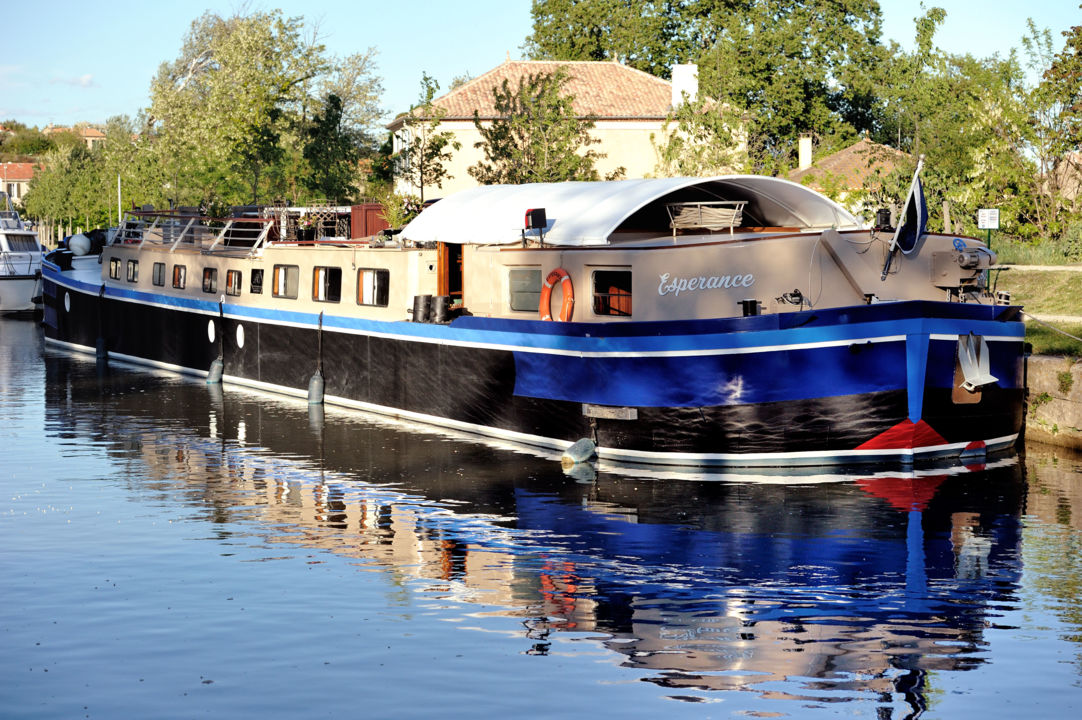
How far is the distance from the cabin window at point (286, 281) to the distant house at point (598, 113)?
35596mm

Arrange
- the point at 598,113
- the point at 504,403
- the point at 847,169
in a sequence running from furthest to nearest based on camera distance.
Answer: the point at 598,113, the point at 847,169, the point at 504,403

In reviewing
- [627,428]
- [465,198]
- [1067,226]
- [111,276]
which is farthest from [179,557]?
[1067,226]

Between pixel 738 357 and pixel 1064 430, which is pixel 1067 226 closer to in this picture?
pixel 1064 430

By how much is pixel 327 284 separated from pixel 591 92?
43516 mm

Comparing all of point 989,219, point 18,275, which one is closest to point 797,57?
point 18,275

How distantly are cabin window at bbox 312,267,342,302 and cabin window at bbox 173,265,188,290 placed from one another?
6987mm

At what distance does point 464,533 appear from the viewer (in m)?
16.0

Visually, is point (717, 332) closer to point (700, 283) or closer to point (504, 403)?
point (700, 283)

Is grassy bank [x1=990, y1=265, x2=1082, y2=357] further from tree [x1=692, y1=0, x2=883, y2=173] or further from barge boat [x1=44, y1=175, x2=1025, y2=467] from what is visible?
tree [x1=692, y1=0, x2=883, y2=173]

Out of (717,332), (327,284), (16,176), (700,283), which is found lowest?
(717,332)

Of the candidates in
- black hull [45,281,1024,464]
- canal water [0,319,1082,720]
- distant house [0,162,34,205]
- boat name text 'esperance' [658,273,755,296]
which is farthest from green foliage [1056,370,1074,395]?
distant house [0,162,34,205]

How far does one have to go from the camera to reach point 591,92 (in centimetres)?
6856

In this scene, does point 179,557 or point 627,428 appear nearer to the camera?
point 179,557

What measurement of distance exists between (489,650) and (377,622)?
132 centimetres
